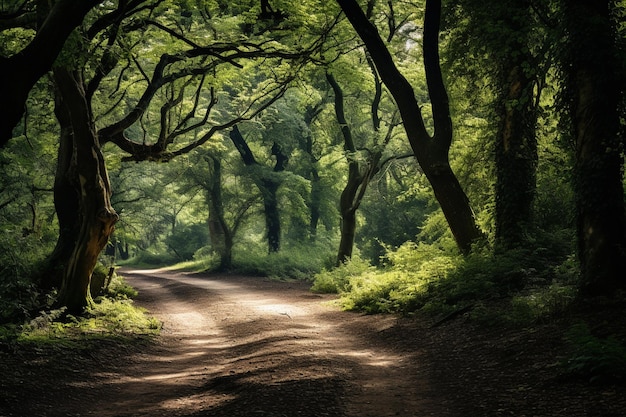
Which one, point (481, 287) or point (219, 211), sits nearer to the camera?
point (481, 287)

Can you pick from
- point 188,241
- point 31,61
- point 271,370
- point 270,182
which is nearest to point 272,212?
point 270,182

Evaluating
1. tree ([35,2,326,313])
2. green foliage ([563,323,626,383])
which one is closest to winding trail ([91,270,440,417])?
green foliage ([563,323,626,383])

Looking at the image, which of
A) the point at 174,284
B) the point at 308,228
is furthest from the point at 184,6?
the point at 308,228

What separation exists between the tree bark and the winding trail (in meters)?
3.74

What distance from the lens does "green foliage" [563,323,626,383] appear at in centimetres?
553

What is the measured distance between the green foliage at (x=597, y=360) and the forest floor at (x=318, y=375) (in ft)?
0.47

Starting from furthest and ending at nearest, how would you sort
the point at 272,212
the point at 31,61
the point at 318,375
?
the point at 272,212 < the point at 318,375 < the point at 31,61

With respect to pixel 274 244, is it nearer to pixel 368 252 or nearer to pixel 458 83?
pixel 368 252

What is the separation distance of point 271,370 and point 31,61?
5.09 metres

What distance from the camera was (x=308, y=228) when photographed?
36250mm

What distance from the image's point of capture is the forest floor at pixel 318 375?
19.3ft

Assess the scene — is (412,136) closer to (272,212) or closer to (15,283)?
(15,283)

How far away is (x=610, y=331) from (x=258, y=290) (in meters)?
17.1

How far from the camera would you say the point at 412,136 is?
45.4 ft
